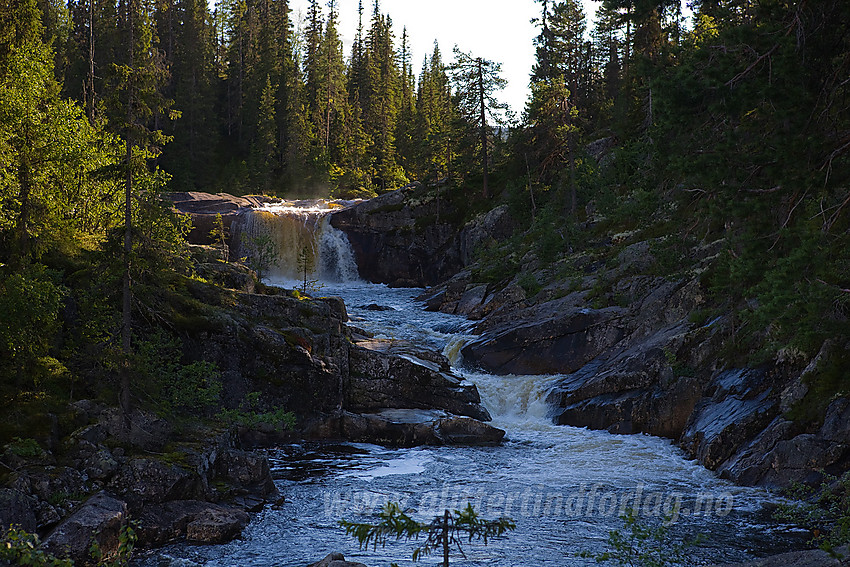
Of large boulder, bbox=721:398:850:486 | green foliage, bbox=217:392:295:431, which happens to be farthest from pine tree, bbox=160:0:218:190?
Answer: large boulder, bbox=721:398:850:486

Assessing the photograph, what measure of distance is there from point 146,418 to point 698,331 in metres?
17.5

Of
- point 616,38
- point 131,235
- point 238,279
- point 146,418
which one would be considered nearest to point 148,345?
point 146,418

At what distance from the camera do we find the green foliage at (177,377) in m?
18.1

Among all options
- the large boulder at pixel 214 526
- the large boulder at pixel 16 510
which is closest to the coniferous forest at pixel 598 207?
the large boulder at pixel 16 510

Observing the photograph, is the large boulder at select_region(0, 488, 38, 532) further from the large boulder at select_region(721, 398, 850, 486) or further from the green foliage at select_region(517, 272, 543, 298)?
the green foliage at select_region(517, 272, 543, 298)

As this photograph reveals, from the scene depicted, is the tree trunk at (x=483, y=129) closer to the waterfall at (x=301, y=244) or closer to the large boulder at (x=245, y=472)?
the waterfall at (x=301, y=244)

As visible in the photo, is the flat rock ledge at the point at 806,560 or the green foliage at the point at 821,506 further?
the green foliage at the point at 821,506

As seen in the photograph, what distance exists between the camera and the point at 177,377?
61.4 feet

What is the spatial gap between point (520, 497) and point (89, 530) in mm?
9675

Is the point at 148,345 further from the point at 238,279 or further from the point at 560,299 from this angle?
the point at 560,299

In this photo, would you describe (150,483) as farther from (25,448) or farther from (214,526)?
(25,448)

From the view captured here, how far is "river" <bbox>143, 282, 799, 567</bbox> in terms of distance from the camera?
12.7m

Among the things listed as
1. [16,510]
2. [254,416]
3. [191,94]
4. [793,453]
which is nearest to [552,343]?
[793,453]

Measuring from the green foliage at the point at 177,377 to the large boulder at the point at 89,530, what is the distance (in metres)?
4.77
